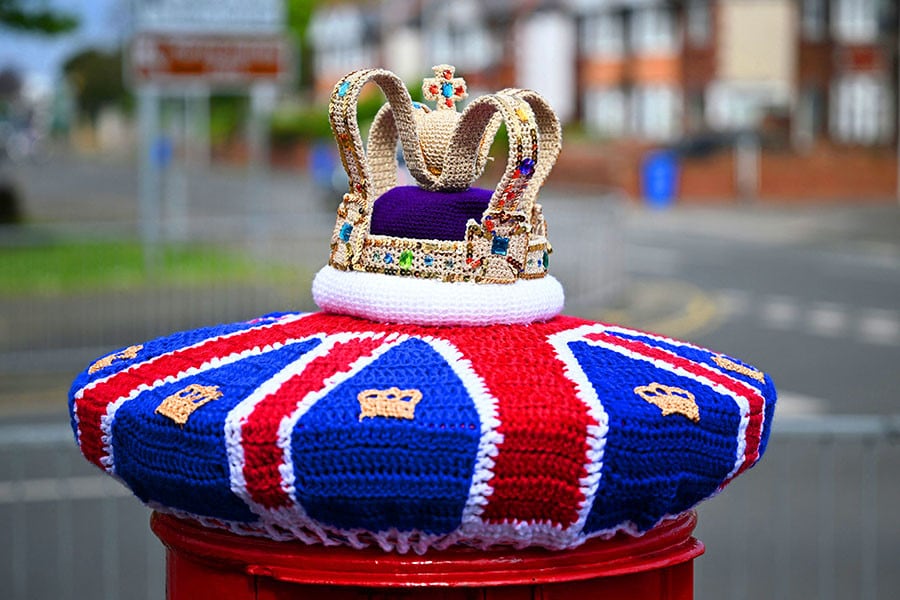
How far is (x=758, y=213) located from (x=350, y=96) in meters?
34.6

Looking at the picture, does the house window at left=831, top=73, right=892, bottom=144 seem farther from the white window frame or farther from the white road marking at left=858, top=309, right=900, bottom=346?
the white road marking at left=858, top=309, right=900, bottom=346

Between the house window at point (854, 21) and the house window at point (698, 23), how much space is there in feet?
12.6

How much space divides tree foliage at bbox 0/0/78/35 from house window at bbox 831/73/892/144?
2721 centimetres

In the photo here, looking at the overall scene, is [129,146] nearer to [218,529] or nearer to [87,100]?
[87,100]

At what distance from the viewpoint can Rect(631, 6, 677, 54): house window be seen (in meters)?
49.3

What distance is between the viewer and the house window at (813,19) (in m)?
45.8

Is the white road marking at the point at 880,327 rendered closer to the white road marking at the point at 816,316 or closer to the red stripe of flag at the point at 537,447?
the white road marking at the point at 816,316

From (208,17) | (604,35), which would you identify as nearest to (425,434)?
(208,17)

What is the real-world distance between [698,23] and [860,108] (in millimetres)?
5716

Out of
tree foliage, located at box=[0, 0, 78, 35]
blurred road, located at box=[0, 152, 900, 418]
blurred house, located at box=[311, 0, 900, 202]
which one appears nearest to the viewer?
blurred road, located at box=[0, 152, 900, 418]

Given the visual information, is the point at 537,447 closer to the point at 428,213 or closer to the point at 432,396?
the point at 432,396

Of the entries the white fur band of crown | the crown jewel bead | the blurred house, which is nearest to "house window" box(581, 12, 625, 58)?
the blurred house

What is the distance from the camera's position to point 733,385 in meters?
2.61

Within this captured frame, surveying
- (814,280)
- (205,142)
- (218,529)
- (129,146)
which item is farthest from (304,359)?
(129,146)
